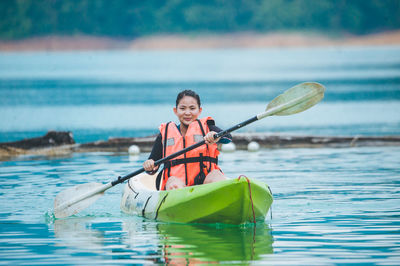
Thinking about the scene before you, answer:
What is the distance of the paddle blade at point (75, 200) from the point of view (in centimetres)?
905

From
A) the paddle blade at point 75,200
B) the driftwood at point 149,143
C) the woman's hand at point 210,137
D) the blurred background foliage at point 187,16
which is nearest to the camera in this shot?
the woman's hand at point 210,137

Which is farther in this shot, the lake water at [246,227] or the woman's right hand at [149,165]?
the woman's right hand at [149,165]

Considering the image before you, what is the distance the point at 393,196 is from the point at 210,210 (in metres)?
2.83

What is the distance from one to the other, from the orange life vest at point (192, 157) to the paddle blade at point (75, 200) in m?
1.14

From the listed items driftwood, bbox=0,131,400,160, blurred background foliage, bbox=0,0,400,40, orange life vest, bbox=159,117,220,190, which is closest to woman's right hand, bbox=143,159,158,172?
orange life vest, bbox=159,117,220,190

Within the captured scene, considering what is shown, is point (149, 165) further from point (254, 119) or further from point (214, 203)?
point (254, 119)

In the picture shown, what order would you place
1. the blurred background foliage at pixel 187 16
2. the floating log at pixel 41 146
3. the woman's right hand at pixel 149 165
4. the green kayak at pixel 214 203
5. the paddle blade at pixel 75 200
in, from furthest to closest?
the blurred background foliage at pixel 187 16
the floating log at pixel 41 146
the paddle blade at pixel 75 200
the woman's right hand at pixel 149 165
the green kayak at pixel 214 203

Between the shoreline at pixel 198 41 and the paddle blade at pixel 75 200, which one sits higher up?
the shoreline at pixel 198 41

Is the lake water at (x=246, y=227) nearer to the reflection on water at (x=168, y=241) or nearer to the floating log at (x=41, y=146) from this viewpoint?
the reflection on water at (x=168, y=241)

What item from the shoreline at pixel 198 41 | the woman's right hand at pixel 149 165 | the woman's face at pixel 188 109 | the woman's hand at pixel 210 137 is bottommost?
the woman's right hand at pixel 149 165

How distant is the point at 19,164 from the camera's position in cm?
1331

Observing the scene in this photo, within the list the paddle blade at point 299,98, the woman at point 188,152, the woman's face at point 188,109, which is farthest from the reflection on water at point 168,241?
the paddle blade at point 299,98

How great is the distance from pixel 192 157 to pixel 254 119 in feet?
2.52

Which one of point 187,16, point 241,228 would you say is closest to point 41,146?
point 241,228
